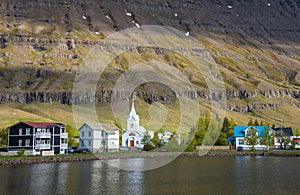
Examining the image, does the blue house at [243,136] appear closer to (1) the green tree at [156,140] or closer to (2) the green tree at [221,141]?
(2) the green tree at [221,141]

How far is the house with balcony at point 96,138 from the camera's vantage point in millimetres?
113000

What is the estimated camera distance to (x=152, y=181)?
5628 cm

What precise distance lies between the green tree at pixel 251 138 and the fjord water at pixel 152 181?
169ft

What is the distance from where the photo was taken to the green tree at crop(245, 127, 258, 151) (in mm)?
123588

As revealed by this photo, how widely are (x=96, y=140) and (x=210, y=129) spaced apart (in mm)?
32198

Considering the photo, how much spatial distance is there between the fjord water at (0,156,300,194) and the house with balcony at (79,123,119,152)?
40.2 m

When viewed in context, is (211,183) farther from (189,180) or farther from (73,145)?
(73,145)

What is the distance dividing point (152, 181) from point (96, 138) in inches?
2306

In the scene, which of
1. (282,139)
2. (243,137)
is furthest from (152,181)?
(282,139)

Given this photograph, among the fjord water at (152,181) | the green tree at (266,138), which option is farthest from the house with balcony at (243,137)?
the fjord water at (152,181)

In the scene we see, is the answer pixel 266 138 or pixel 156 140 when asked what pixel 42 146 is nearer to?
pixel 156 140

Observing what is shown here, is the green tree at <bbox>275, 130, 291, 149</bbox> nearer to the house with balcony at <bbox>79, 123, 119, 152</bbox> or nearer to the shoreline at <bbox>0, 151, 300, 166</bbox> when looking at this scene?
the shoreline at <bbox>0, 151, 300, 166</bbox>

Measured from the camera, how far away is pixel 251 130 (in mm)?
127625

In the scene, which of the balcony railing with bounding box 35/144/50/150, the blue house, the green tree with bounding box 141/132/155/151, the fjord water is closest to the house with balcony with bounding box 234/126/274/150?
the blue house
